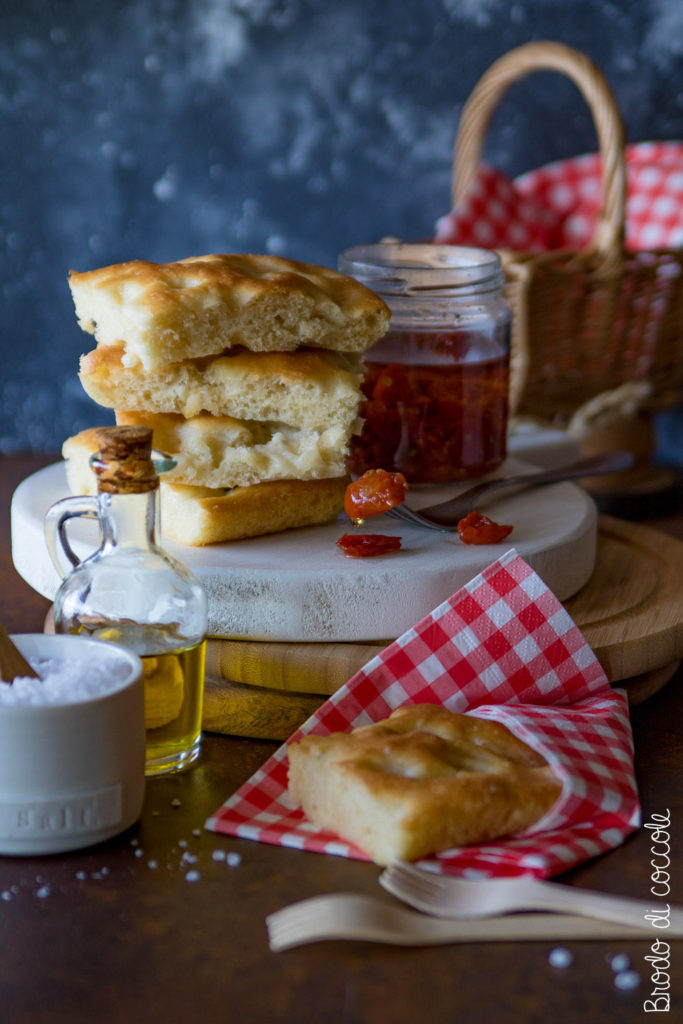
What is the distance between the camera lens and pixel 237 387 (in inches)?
67.1

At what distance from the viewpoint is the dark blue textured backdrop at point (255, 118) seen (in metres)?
3.51

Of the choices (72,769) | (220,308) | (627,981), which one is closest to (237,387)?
(220,308)

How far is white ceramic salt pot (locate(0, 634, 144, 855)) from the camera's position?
1.16 meters

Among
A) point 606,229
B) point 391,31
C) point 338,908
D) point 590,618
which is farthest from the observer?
point 391,31

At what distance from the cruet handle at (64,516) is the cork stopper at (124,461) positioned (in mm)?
107

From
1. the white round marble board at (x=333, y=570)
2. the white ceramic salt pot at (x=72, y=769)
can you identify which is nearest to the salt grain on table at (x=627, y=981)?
the white ceramic salt pot at (x=72, y=769)

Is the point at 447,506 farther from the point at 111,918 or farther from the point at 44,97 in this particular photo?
the point at 44,97

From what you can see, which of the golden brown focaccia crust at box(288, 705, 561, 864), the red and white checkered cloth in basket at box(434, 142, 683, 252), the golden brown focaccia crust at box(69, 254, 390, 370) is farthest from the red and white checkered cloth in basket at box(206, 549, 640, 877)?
the red and white checkered cloth in basket at box(434, 142, 683, 252)

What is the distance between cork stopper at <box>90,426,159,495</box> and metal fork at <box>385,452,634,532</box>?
55 cm

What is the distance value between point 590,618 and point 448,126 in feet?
7.61

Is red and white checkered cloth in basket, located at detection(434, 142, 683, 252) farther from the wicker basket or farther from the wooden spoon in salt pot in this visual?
the wooden spoon in salt pot

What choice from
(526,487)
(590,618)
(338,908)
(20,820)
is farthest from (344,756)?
(526,487)

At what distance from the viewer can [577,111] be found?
3580mm

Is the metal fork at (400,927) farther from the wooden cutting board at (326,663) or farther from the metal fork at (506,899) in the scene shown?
the wooden cutting board at (326,663)
